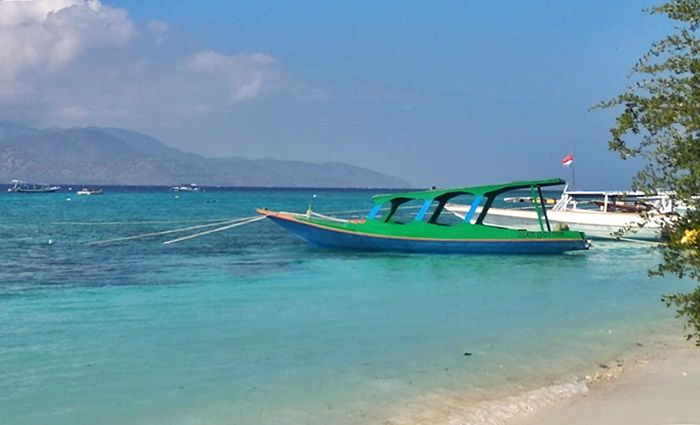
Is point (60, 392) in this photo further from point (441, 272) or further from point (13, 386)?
point (441, 272)

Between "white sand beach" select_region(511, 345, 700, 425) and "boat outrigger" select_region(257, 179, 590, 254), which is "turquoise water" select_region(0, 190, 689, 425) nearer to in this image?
"white sand beach" select_region(511, 345, 700, 425)

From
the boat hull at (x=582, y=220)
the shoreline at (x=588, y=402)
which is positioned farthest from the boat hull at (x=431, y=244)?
the shoreline at (x=588, y=402)

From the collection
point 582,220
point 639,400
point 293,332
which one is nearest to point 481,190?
point 582,220

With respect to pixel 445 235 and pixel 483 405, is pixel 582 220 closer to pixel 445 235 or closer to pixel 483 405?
pixel 445 235

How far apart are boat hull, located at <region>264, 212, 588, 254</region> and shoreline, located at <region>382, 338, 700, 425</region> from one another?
1574cm

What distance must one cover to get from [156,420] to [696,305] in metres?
5.55

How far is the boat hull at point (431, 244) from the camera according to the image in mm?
25469

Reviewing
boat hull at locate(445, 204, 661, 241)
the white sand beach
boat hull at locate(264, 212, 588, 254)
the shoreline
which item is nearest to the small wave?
the shoreline

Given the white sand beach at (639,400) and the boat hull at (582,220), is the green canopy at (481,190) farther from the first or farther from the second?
the white sand beach at (639,400)

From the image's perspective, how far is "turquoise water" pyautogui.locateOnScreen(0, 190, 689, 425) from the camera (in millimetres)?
8484

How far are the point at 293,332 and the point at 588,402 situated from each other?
5.67 metres

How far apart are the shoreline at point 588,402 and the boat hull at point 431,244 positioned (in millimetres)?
15742

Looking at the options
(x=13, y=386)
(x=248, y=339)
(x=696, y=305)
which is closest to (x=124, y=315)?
(x=248, y=339)

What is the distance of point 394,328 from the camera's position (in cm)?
1275
